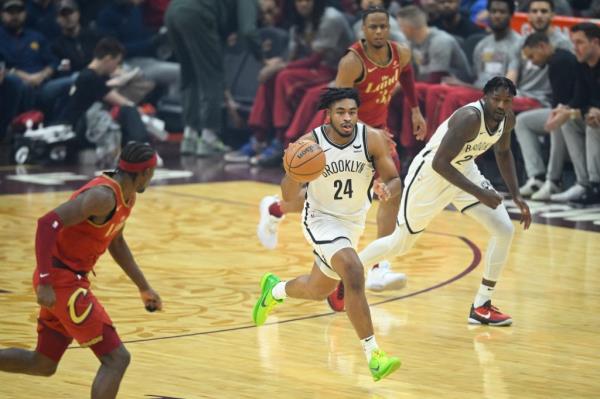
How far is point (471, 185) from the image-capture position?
8234 millimetres

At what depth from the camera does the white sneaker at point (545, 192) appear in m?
13.4

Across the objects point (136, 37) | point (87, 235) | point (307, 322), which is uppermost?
point (87, 235)

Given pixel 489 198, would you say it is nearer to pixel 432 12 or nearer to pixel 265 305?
pixel 265 305

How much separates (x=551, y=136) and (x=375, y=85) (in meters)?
4.14

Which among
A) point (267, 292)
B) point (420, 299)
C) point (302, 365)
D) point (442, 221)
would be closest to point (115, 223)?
point (302, 365)

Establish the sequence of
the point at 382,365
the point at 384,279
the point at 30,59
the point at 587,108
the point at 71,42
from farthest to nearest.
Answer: the point at 71,42 → the point at 30,59 → the point at 587,108 → the point at 384,279 → the point at 382,365

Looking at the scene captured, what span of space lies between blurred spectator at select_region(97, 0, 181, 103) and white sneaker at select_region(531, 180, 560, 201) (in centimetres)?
603

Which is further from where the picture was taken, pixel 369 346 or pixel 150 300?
pixel 369 346

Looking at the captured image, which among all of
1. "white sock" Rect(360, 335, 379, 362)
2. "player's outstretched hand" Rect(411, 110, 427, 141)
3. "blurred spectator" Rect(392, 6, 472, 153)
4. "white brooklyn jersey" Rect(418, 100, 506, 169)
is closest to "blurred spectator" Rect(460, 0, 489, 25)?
"blurred spectator" Rect(392, 6, 472, 153)

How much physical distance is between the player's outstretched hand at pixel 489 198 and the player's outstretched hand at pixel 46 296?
322 cm

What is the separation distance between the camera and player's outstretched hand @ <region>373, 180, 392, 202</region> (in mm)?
7957

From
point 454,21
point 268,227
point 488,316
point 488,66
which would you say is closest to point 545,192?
point 488,66

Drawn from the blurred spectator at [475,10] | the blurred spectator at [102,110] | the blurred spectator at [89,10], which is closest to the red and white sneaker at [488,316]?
the blurred spectator at [102,110]

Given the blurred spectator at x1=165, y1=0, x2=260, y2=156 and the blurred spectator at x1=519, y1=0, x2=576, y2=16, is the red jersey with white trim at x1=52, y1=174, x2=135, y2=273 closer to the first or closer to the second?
the blurred spectator at x1=519, y1=0, x2=576, y2=16
